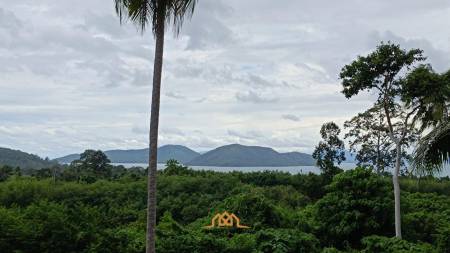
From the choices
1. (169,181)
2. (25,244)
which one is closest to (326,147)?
(169,181)

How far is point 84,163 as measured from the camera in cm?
5578

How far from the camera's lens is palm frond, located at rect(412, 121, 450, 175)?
10.0m

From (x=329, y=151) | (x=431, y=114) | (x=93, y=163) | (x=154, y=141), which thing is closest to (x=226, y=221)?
(x=431, y=114)

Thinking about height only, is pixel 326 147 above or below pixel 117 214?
above

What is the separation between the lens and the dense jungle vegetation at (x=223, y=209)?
11.3 meters

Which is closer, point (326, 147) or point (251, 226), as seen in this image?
point (251, 226)

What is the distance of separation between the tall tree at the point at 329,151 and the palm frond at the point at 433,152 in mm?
27396

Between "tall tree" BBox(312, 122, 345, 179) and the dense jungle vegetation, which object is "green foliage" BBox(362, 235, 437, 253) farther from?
"tall tree" BBox(312, 122, 345, 179)

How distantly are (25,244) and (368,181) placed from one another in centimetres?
1252

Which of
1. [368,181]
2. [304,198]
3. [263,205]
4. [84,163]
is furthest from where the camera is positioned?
[84,163]

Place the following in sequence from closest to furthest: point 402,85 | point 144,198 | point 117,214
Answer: point 402,85 < point 117,214 < point 144,198

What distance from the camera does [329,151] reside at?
38.6 m

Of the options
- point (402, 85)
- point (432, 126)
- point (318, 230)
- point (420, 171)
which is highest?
point (402, 85)

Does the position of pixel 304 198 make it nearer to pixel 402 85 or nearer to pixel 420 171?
pixel 402 85
